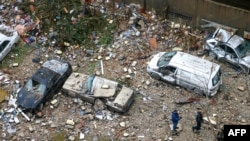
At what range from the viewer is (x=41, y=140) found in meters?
15.3

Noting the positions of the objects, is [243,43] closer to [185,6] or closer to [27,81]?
[185,6]

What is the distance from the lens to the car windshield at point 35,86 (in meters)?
16.2

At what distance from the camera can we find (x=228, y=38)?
1753cm

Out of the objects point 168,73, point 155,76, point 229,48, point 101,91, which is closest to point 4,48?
point 101,91

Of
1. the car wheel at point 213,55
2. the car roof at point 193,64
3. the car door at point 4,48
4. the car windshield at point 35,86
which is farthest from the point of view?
the car door at point 4,48

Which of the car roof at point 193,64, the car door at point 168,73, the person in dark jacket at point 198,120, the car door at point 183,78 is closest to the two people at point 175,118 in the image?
the person in dark jacket at point 198,120

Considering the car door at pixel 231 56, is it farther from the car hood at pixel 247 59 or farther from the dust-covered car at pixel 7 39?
the dust-covered car at pixel 7 39

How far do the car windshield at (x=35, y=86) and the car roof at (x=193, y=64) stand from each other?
4817 mm

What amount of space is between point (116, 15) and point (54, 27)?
276 centimetres

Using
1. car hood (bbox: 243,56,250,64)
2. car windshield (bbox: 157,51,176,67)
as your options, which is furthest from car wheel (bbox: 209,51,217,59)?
car windshield (bbox: 157,51,176,67)

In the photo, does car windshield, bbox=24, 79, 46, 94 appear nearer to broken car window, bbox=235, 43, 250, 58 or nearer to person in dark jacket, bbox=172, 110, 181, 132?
person in dark jacket, bbox=172, 110, 181, 132

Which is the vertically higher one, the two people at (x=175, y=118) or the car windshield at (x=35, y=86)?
the car windshield at (x=35, y=86)

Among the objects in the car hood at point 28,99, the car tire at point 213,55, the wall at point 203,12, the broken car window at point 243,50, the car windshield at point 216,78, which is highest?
the wall at point 203,12

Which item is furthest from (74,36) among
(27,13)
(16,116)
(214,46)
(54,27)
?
(214,46)
